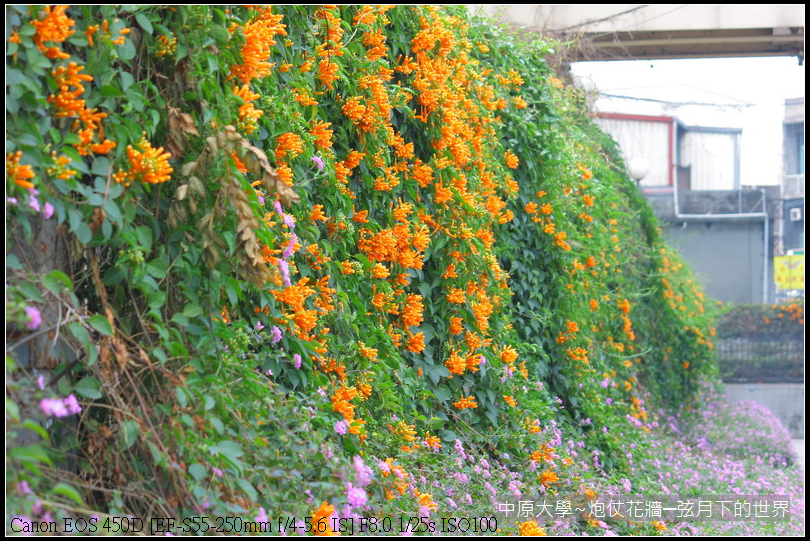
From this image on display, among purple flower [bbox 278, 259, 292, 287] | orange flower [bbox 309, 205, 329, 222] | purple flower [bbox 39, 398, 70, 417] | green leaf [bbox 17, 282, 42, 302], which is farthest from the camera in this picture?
orange flower [bbox 309, 205, 329, 222]

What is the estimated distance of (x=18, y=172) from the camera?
173 centimetres

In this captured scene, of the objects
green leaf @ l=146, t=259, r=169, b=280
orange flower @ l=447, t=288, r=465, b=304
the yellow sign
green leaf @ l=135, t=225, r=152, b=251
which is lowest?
the yellow sign

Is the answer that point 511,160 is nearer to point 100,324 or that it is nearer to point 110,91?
point 110,91

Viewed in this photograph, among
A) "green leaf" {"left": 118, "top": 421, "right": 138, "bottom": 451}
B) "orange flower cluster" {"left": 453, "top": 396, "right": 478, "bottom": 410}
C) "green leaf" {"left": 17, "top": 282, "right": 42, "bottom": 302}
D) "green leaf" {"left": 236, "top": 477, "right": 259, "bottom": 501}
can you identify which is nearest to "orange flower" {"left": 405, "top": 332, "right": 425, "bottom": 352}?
"orange flower cluster" {"left": 453, "top": 396, "right": 478, "bottom": 410}

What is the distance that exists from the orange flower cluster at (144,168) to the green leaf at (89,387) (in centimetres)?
46

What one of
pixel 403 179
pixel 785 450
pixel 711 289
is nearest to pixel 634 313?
pixel 785 450

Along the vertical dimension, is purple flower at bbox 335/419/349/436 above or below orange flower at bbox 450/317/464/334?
below

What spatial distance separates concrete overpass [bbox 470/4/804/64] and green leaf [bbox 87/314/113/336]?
6272 millimetres

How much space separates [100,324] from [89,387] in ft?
0.54

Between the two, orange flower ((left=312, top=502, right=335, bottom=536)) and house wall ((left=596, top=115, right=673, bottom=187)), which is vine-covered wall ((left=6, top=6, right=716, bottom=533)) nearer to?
orange flower ((left=312, top=502, right=335, bottom=536))

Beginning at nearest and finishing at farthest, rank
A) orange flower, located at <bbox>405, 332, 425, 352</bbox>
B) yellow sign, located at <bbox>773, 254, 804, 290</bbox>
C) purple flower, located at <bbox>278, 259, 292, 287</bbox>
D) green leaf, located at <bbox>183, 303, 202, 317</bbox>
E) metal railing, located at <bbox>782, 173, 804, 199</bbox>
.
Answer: green leaf, located at <bbox>183, 303, 202, 317</bbox> < purple flower, located at <bbox>278, 259, 292, 287</bbox> < orange flower, located at <bbox>405, 332, 425, 352</bbox> < yellow sign, located at <bbox>773, 254, 804, 290</bbox> < metal railing, located at <bbox>782, 173, 804, 199</bbox>

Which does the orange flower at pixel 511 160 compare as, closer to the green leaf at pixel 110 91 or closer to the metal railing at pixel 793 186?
the green leaf at pixel 110 91

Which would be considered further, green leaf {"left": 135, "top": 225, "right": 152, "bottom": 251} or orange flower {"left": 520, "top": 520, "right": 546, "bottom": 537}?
orange flower {"left": 520, "top": 520, "right": 546, "bottom": 537}

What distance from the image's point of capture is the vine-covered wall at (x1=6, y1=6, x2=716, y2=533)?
191cm
